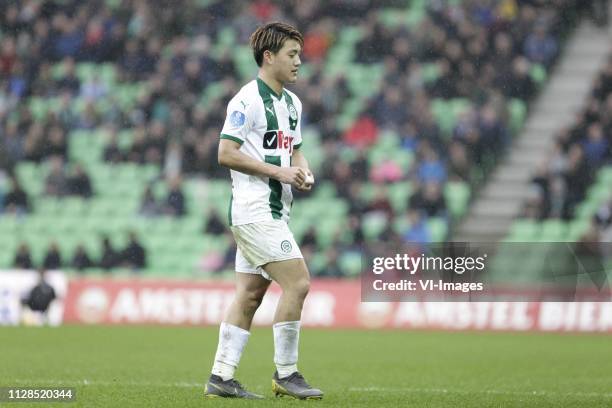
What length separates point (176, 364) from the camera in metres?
11.5

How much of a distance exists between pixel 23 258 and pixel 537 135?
402 inches

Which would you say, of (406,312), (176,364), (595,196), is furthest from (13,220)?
(176,364)

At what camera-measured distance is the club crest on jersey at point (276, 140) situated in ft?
25.4

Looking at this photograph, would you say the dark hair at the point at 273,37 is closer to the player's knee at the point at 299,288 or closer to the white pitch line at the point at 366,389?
the player's knee at the point at 299,288

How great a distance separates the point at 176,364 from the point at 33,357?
5.08 feet

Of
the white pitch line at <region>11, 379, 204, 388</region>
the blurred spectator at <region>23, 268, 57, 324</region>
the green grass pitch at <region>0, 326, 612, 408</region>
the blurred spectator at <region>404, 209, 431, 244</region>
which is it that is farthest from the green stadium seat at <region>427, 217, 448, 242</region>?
the white pitch line at <region>11, 379, 204, 388</region>

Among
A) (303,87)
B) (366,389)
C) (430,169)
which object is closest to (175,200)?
(303,87)

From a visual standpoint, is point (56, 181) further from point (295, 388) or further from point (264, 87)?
point (295, 388)

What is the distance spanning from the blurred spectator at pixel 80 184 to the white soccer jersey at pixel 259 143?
1597 cm

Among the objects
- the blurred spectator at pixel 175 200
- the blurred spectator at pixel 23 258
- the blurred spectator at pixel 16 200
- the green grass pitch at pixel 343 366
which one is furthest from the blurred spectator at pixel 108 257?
the green grass pitch at pixel 343 366

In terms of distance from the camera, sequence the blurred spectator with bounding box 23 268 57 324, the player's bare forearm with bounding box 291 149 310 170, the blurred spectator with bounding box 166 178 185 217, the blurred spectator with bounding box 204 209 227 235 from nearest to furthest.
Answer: the player's bare forearm with bounding box 291 149 310 170
the blurred spectator with bounding box 23 268 57 324
the blurred spectator with bounding box 204 209 227 235
the blurred spectator with bounding box 166 178 185 217

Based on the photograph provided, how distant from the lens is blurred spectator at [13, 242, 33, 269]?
2134 cm

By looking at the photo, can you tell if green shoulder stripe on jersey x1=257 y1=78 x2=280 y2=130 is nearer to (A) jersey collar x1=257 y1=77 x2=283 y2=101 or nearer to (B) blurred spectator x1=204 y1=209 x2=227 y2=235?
(A) jersey collar x1=257 y1=77 x2=283 y2=101

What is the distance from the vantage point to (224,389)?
764 centimetres
